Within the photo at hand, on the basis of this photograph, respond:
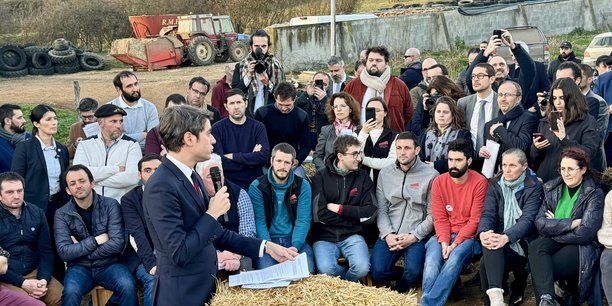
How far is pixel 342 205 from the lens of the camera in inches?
265

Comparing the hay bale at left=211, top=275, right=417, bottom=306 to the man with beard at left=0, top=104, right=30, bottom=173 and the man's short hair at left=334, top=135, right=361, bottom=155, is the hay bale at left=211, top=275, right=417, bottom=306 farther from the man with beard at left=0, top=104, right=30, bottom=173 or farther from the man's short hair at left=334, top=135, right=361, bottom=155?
the man with beard at left=0, top=104, right=30, bottom=173

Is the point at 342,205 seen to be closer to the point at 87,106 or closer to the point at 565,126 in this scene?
the point at 565,126

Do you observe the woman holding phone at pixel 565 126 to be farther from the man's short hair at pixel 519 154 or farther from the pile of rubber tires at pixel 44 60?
the pile of rubber tires at pixel 44 60

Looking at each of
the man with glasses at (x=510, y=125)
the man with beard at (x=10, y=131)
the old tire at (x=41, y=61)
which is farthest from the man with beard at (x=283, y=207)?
the old tire at (x=41, y=61)

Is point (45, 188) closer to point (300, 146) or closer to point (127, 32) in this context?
point (300, 146)

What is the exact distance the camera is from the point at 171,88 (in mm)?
20203

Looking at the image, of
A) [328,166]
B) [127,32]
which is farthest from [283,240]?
[127,32]

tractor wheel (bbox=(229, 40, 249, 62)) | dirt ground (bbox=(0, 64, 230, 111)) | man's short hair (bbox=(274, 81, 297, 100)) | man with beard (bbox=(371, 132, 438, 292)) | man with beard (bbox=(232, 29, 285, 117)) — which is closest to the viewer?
man with beard (bbox=(371, 132, 438, 292))

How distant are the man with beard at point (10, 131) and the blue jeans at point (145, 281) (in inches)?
76.3

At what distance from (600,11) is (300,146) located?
955 inches

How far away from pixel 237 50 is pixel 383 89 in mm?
19385

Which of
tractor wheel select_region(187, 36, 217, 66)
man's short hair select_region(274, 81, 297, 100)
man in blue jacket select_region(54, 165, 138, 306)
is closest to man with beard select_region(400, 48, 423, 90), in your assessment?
man's short hair select_region(274, 81, 297, 100)

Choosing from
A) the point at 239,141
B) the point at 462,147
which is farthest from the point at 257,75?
the point at 462,147

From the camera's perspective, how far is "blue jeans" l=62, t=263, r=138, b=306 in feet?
20.4
